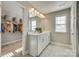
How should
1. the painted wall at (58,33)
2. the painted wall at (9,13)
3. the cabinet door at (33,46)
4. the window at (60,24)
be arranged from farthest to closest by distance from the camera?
1. the window at (60,24)
2. the painted wall at (58,33)
3. the painted wall at (9,13)
4. the cabinet door at (33,46)

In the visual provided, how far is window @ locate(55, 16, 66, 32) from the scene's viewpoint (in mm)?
5092

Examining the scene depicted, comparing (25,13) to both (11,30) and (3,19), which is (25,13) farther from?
(11,30)

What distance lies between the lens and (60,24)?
5.32 metres

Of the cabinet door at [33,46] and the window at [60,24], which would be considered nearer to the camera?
the cabinet door at [33,46]

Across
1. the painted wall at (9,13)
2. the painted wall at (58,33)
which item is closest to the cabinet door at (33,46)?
the painted wall at (9,13)

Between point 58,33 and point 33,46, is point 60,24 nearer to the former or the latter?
point 58,33

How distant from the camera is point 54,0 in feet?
10.7

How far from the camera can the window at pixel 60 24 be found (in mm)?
5092

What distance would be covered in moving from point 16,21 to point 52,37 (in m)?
3.04

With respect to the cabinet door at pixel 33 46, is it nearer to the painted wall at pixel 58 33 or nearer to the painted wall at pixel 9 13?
the painted wall at pixel 9 13

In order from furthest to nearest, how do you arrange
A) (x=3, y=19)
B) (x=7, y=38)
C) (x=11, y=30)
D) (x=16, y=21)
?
(x=16, y=21) < (x=11, y=30) < (x=7, y=38) < (x=3, y=19)

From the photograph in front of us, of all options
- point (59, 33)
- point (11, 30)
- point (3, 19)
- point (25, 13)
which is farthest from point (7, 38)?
point (59, 33)

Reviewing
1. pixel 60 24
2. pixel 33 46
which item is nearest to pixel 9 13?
pixel 33 46

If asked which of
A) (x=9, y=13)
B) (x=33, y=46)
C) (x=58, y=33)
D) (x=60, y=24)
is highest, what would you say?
(x=9, y=13)
